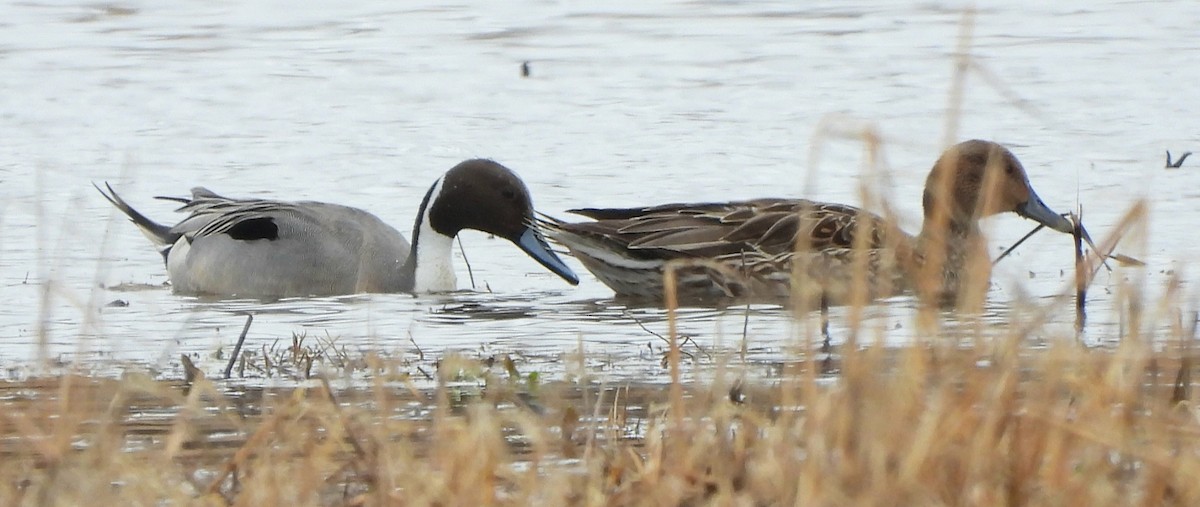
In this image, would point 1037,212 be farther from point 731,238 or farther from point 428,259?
point 428,259

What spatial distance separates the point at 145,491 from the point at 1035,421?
56.9 inches

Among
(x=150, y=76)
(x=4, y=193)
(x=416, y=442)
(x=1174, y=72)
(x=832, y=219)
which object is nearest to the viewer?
(x=416, y=442)

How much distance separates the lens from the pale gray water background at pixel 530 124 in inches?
303

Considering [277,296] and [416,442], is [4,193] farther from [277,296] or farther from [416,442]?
[416,442]

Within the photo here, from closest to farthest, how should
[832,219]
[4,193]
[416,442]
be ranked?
1. [416,442]
2. [832,219]
3. [4,193]

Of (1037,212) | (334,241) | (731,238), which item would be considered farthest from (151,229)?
(1037,212)

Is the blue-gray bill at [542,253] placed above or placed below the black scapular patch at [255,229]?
below

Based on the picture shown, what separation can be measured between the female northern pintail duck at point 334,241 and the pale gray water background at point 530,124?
0.71 ft

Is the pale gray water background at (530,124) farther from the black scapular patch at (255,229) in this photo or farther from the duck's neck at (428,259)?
the black scapular patch at (255,229)

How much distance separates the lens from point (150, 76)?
1357 cm

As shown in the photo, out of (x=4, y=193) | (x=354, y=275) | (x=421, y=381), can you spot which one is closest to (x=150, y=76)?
(x=4, y=193)

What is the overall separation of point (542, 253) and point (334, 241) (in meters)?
0.88

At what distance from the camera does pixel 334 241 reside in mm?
8984

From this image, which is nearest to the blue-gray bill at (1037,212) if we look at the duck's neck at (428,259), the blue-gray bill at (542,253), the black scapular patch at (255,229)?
the blue-gray bill at (542,253)
